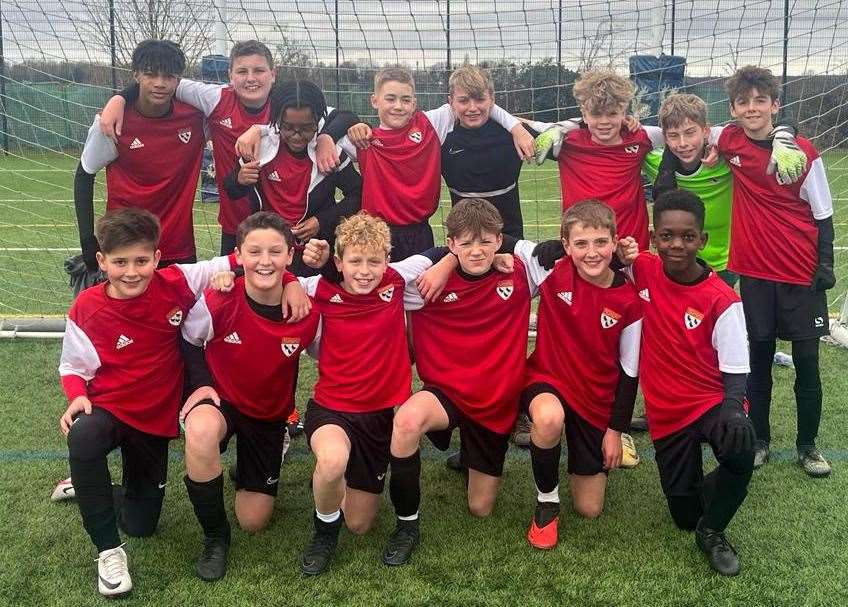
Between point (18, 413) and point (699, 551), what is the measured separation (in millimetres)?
3209

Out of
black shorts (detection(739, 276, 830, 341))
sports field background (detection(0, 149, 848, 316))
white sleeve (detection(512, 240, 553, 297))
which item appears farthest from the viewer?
sports field background (detection(0, 149, 848, 316))

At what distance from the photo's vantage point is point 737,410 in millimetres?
2311

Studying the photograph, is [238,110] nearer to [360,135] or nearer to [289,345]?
[360,135]

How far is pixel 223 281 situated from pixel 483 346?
0.96 meters

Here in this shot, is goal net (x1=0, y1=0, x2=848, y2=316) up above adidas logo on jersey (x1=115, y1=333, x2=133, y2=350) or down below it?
above

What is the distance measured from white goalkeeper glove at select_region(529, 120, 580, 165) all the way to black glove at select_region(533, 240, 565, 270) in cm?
77

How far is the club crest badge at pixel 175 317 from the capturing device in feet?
8.08

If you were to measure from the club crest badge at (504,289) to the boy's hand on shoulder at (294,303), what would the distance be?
698 mm

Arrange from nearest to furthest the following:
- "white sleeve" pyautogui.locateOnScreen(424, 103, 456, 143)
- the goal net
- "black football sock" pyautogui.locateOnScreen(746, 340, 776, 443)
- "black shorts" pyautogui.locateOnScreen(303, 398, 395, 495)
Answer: "black shorts" pyautogui.locateOnScreen(303, 398, 395, 495), "black football sock" pyautogui.locateOnScreen(746, 340, 776, 443), "white sleeve" pyautogui.locateOnScreen(424, 103, 456, 143), the goal net

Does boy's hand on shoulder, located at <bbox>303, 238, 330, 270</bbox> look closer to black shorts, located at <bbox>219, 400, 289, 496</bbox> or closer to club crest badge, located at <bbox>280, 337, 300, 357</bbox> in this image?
club crest badge, located at <bbox>280, 337, 300, 357</bbox>

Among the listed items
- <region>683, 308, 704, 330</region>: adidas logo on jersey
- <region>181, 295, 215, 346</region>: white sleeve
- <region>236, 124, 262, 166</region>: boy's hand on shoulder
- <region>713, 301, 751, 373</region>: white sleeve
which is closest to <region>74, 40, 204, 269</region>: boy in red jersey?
<region>236, 124, 262, 166</region>: boy's hand on shoulder

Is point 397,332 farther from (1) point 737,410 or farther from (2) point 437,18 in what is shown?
(2) point 437,18

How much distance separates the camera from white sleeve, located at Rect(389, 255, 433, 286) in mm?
2639

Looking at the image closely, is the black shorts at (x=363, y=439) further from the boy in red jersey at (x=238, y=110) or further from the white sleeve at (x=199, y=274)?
the boy in red jersey at (x=238, y=110)
